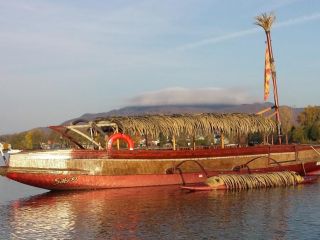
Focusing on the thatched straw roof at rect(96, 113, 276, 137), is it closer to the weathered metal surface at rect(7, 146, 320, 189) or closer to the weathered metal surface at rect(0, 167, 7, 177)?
the weathered metal surface at rect(7, 146, 320, 189)

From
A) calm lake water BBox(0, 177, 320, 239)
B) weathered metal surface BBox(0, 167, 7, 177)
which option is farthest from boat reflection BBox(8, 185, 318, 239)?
weathered metal surface BBox(0, 167, 7, 177)

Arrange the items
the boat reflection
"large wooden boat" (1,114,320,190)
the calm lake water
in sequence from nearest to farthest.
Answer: the calm lake water
the boat reflection
"large wooden boat" (1,114,320,190)

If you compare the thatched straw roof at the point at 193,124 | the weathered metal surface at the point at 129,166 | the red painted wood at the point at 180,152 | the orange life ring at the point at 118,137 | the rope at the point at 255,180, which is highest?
the thatched straw roof at the point at 193,124

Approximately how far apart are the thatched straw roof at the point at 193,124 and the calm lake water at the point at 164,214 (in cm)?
428

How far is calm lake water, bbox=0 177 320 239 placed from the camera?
20156 mm

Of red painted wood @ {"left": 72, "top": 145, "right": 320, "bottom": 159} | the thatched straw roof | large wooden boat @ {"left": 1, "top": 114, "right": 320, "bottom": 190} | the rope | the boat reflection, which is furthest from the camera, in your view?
the thatched straw roof

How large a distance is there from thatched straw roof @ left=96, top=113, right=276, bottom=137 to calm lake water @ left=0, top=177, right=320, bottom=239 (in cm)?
428

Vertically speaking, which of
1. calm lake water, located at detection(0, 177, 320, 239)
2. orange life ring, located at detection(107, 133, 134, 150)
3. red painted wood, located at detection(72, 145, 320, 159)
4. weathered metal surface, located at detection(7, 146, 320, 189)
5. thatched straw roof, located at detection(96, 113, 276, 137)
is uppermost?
thatched straw roof, located at detection(96, 113, 276, 137)

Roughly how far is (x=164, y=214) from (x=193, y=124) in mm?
12699

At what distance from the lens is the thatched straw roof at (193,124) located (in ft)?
113

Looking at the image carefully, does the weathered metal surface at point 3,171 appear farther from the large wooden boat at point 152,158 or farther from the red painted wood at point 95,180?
the red painted wood at point 95,180

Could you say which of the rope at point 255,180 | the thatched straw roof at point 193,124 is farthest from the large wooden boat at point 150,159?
the rope at point 255,180

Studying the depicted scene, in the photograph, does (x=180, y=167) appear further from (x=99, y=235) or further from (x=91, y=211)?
(x=99, y=235)

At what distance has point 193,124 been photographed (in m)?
35.8
